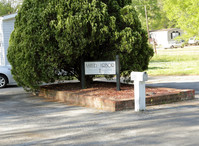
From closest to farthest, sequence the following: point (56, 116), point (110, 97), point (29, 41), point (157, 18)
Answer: point (56, 116) → point (110, 97) → point (29, 41) → point (157, 18)

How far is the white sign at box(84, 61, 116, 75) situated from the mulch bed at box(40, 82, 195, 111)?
1.81 ft

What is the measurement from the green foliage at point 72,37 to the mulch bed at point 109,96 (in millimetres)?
714

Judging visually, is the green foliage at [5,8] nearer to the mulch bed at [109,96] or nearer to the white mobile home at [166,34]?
the white mobile home at [166,34]

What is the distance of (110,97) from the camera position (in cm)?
877

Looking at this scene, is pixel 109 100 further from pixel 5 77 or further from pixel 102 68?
pixel 5 77

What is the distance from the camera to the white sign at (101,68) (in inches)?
381

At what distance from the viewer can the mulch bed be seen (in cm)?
828

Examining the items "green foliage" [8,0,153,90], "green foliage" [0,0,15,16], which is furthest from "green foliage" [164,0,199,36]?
"green foliage" [0,0,15,16]

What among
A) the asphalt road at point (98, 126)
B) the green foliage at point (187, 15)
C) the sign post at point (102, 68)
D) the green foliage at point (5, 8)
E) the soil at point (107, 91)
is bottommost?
the asphalt road at point (98, 126)

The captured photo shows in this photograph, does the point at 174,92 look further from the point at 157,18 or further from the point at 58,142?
the point at 157,18

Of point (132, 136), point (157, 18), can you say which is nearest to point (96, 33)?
point (132, 136)

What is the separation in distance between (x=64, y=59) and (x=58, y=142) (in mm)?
4971

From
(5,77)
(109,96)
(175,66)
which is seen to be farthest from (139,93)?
(175,66)

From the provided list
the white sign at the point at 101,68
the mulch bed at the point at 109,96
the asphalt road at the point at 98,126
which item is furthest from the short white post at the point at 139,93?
the white sign at the point at 101,68
